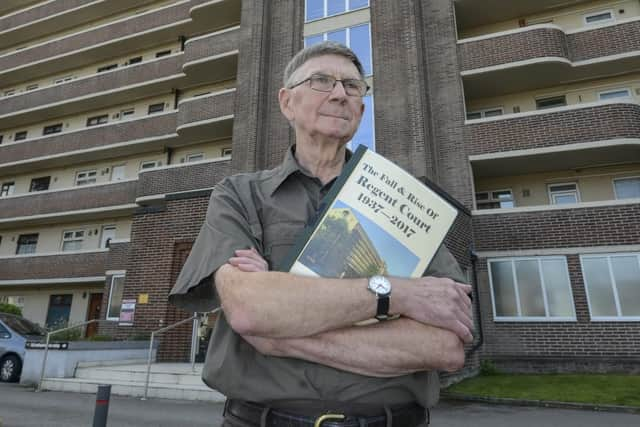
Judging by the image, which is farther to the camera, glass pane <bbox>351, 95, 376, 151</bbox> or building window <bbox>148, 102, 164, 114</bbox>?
building window <bbox>148, 102, 164, 114</bbox>

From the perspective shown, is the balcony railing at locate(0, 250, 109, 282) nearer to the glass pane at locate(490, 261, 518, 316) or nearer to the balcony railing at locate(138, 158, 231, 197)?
the balcony railing at locate(138, 158, 231, 197)

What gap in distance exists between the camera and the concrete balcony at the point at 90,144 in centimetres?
2012

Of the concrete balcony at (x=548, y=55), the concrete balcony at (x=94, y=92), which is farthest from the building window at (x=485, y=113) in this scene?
the concrete balcony at (x=94, y=92)

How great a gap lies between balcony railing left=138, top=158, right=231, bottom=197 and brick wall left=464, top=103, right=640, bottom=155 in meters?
9.00

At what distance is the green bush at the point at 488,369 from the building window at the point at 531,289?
1354 mm

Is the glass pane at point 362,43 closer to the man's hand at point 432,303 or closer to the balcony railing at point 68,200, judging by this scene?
the balcony railing at point 68,200

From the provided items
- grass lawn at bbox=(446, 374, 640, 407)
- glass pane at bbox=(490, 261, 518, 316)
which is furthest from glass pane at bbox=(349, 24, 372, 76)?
grass lawn at bbox=(446, 374, 640, 407)

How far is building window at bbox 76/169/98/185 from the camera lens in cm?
2259

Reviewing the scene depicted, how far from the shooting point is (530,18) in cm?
1584

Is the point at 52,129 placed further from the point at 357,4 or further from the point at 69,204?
the point at 357,4

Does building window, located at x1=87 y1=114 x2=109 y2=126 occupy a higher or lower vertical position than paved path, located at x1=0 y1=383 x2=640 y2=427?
higher

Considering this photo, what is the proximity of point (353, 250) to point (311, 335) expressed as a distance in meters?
0.33

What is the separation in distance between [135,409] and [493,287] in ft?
33.3

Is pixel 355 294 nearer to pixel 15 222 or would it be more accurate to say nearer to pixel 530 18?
pixel 530 18
